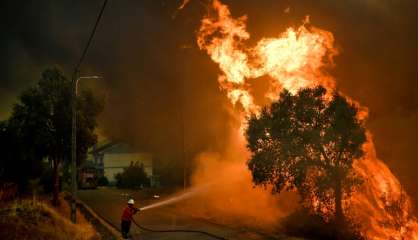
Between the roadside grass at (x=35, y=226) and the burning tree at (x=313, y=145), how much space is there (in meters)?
9.12

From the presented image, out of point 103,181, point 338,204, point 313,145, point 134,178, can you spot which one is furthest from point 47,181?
point 338,204

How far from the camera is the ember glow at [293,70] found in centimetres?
2719

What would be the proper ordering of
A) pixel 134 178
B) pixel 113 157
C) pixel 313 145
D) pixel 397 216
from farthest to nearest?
pixel 113 157
pixel 134 178
pixel 397 216
pixel 313 145

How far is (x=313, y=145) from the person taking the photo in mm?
21219

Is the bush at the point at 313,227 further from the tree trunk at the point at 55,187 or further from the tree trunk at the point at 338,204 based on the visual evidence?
the tree trunk at the point at 55,187

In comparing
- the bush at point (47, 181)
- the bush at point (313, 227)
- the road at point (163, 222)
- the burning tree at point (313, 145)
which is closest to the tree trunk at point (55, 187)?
the road at point (163, 222)

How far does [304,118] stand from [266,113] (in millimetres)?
2070

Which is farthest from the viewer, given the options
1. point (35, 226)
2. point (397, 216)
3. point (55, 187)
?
point (55, 187)

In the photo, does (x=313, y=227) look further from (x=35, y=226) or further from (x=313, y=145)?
(x=35, y=226)

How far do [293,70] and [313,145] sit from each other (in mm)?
10018

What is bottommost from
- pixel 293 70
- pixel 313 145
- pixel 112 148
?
pixel 313 145

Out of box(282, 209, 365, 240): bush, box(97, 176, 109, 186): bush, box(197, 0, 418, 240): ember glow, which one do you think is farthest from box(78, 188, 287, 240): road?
box(97, 176, 109, 186): bush

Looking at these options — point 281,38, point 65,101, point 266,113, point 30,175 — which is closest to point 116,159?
point 30,175

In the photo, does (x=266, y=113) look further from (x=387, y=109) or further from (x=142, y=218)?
(x=387, y=109)
